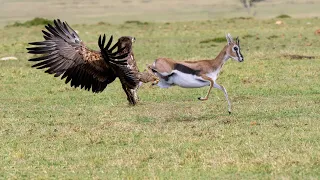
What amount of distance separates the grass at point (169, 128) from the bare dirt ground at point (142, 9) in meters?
47.3

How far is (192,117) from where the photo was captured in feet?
40.6

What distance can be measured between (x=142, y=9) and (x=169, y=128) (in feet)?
221

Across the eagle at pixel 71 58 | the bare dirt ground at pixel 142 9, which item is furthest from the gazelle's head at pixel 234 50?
the bare dirt ground at pixel 142 9

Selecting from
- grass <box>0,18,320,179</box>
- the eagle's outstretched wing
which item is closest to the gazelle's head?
grass <box>0,18,320,179</box>

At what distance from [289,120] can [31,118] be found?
4.48m

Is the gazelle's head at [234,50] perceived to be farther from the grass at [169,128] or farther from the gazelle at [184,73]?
the grass at [169,128]

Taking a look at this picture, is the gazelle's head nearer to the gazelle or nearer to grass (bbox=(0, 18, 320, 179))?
the gazelle

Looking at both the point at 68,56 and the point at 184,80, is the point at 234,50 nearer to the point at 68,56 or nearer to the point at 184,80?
the point at 184,80

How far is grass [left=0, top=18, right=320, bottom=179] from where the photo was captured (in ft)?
27.6

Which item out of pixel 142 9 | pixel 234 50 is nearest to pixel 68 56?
pixel 234 50

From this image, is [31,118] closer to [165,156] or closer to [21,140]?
[21,140]

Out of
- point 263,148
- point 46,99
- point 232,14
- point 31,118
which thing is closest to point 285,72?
point 46,99

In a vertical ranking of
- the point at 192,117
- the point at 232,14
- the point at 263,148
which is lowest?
the point at 232,14

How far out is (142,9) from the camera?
78.0m
